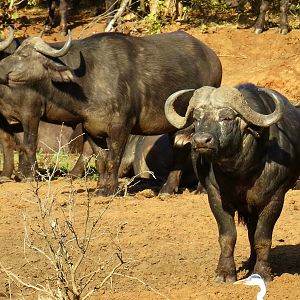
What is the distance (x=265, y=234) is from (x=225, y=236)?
0.97 feet

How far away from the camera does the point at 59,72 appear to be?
12289mm

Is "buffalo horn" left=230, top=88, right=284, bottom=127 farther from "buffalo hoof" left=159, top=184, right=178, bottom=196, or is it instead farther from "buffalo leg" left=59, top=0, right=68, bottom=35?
"buffalo leg" left=59, top=0, right=68, bottom=35

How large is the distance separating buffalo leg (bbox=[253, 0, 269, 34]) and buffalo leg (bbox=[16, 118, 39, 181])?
10189 millimetres

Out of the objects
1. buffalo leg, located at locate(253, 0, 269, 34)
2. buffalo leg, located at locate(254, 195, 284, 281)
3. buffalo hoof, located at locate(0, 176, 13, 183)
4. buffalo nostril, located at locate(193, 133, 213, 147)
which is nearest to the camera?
buffalo nostril, located at locate(193, 133, 213, 147)

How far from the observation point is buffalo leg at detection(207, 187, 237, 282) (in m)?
7.94

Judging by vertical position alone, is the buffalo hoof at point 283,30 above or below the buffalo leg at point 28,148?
below

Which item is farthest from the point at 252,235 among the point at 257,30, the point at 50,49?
the point at 257,30

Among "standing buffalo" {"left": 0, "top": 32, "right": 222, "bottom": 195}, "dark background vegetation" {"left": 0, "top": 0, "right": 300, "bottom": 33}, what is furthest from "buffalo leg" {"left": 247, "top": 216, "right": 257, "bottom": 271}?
"dark background vegetation" {"left": 0, "top": 0, "right": 300, "bottom": 33}

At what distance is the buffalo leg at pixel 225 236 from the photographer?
7941 millimetres

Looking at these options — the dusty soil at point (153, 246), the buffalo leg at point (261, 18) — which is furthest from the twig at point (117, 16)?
the dusty soil at point (153, 246)

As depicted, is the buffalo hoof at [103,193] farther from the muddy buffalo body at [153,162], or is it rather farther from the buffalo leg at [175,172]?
the muddy buffalo body at [153,162]

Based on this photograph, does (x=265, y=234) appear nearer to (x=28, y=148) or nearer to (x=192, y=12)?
(x=28, y=148)

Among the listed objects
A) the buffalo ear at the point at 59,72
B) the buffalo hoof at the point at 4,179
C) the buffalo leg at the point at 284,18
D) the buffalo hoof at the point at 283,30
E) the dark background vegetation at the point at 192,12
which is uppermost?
the buffalo ear at the point at 59,72

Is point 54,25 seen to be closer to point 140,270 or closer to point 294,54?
point 294,54
